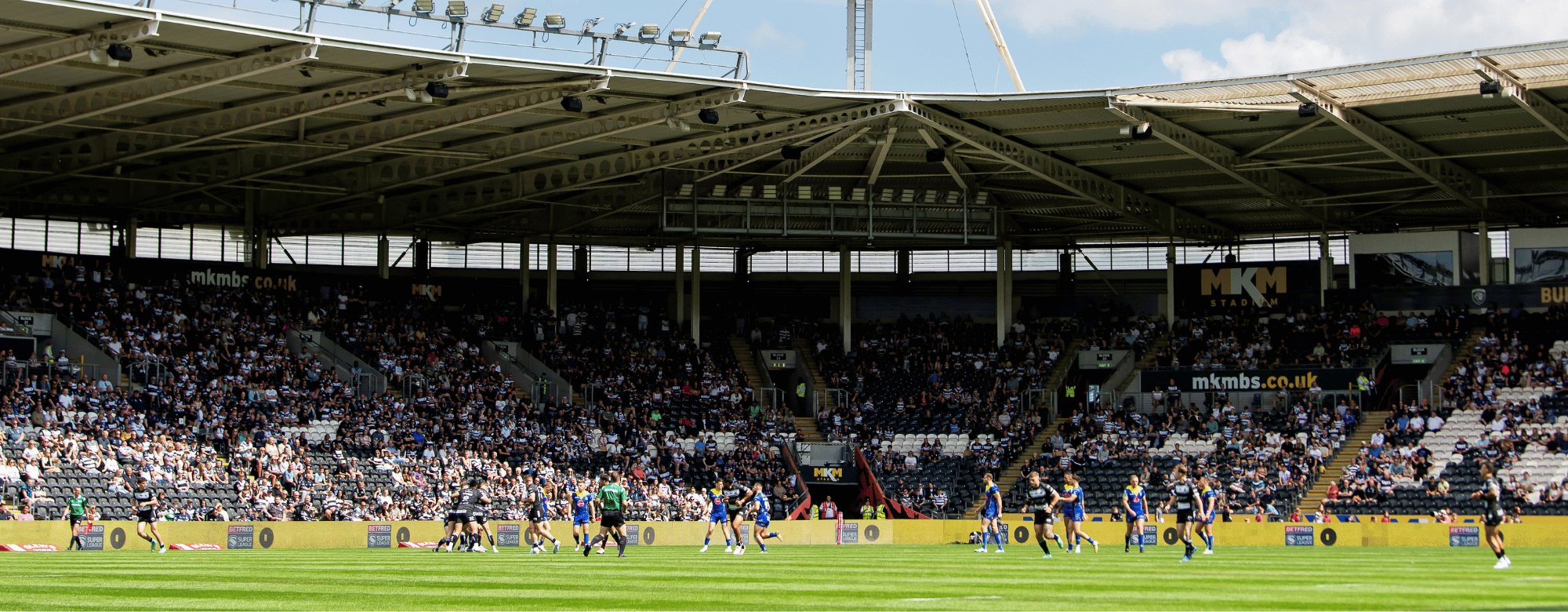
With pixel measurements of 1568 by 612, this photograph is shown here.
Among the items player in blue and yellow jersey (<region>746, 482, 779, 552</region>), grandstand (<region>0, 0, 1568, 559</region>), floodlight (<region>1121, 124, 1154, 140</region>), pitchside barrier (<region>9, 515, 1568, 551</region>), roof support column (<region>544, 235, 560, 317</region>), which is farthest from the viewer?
roof support column (<region>544, 235, 560, 317</region>)

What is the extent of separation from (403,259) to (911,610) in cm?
5449

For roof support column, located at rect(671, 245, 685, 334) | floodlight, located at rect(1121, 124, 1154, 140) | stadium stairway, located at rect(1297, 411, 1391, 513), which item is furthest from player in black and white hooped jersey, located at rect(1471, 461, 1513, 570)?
roof support column, located at rect(671, 245, 685, 334)

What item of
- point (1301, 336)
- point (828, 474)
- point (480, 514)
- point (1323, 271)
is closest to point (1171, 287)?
point (1323, 271)

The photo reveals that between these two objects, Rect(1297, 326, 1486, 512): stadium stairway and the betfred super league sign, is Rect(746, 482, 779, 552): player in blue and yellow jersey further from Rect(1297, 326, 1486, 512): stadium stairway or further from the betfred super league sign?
the betfred super league sign

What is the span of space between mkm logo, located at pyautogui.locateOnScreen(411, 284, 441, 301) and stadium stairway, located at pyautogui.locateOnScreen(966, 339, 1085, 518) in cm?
2308

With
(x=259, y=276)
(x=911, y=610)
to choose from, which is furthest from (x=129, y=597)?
(x=259, y=276)

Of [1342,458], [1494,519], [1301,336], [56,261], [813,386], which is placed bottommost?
[1494,519]

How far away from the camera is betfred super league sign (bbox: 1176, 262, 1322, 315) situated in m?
60.8

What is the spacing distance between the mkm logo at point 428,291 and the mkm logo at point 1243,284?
96.5 feet

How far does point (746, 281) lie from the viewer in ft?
224

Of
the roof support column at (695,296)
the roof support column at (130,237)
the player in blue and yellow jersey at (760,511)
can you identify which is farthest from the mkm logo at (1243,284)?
the roof support column at (130,237)

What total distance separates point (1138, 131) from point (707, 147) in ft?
41.2

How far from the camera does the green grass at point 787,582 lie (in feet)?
49.6

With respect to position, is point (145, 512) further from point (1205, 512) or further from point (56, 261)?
point (56, 261)
